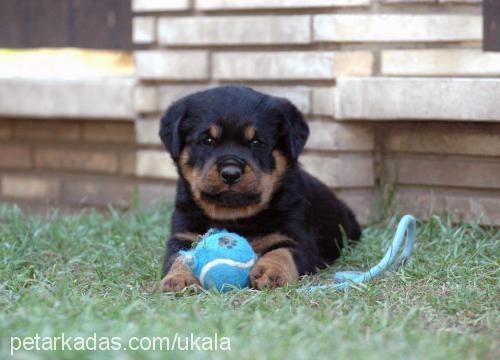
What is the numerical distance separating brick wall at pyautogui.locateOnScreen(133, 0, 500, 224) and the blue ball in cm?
176

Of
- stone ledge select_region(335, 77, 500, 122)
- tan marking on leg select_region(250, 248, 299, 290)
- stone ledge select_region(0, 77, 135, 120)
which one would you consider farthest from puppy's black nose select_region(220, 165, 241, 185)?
stone ledge select_region(0, 77, 135, 120)

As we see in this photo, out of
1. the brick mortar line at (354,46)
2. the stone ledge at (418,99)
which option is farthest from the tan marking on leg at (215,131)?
the brick mortar line at (354,46)

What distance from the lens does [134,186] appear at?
669cm

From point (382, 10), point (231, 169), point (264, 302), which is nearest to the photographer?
point (264, 302)

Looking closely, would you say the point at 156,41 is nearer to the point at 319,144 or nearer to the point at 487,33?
the point at 319,144

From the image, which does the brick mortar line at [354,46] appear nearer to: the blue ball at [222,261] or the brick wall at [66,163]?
the brick wall at [66,163]

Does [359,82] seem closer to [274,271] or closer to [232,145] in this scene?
[232,145]

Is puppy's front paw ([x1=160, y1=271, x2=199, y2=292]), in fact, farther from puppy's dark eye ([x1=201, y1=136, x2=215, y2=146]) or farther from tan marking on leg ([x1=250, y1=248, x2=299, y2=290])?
puppy's dark eye ([x1=201, y1=136, x2=215, y2=146])

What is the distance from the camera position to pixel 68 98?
22.2 feet

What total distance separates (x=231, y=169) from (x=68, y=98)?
3.00 metres

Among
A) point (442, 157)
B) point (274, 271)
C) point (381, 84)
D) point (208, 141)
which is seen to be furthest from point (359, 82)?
point (274, 271)

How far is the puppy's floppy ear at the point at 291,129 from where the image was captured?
443 centimetres

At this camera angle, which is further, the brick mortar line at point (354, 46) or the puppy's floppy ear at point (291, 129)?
the brick mortar line at point (354, 46)

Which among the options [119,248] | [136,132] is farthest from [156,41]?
[119,248]
